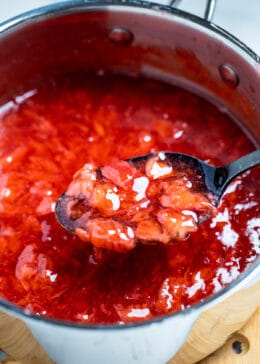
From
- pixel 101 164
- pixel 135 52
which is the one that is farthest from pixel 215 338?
pixel 135 52

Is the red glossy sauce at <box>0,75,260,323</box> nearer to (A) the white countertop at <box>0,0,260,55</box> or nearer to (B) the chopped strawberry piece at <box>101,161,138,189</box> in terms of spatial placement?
(B) the chopped strawberry piece at <box>101,161,138,189</box>

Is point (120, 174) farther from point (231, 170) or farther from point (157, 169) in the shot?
point (231, 170)

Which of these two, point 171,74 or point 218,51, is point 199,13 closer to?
point 171,74

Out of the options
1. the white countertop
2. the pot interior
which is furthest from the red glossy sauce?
the white countertop

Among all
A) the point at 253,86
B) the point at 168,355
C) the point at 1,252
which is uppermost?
the point at 253,86

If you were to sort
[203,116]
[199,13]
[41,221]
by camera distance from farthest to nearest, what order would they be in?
[199,13] → [203,116] → [41,221]

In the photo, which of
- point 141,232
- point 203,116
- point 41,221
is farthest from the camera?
point 203,116

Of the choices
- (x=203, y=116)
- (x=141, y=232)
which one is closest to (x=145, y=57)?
(x=203, y=116)
